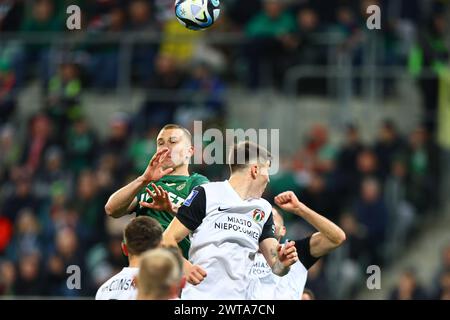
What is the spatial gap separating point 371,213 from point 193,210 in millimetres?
8562

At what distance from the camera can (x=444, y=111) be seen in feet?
64.0

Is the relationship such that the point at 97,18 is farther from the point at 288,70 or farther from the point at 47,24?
the point at 288,70

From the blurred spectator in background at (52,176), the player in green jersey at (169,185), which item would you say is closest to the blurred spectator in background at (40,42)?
the blurred spectator in background at (52,176)

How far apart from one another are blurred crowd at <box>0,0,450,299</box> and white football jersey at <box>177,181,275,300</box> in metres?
6.47

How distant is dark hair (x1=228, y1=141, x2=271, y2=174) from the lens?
1038cm

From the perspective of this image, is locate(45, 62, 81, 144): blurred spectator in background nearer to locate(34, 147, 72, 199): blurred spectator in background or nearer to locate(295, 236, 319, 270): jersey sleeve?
locate(34, 147, 72, 199): blurred spectator in background

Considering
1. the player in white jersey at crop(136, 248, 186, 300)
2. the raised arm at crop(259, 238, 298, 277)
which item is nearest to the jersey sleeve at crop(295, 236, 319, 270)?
the raised arm at crop(259, 238, 298, 277)

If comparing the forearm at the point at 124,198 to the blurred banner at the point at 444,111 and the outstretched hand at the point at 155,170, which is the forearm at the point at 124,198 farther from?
the blurred banner at the point at 444,111

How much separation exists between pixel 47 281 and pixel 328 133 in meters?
4.78

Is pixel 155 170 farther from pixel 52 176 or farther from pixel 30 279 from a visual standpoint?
pixel 52 176

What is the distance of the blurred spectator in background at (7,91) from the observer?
22.1m

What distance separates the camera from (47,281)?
747 inches

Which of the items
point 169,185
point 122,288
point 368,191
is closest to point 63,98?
point 368,191

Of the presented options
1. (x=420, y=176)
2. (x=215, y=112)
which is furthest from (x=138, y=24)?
(x=420, y=176)
